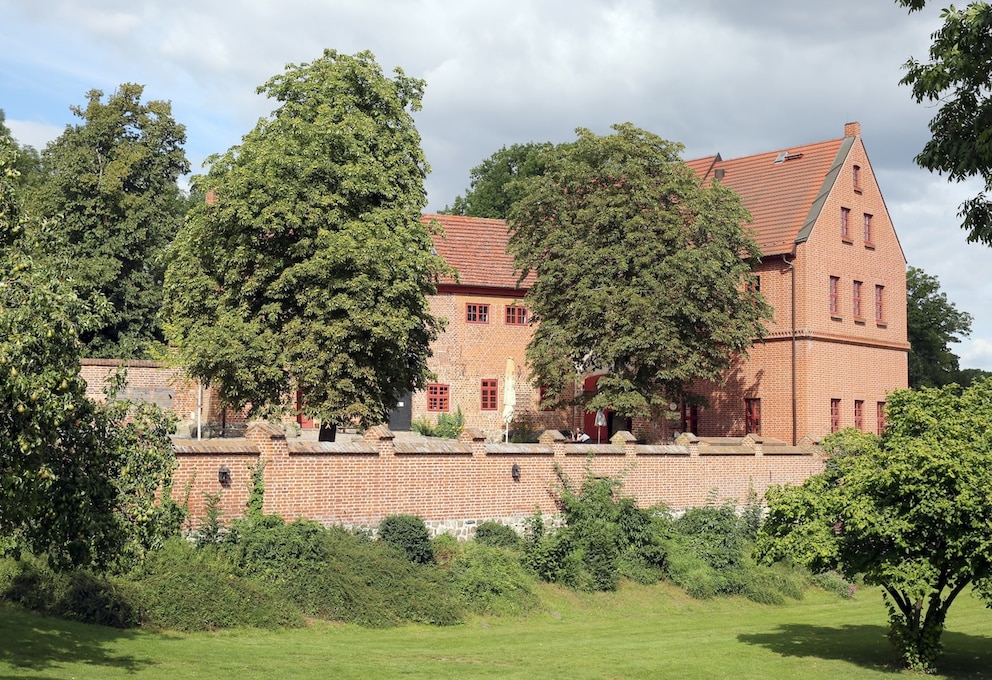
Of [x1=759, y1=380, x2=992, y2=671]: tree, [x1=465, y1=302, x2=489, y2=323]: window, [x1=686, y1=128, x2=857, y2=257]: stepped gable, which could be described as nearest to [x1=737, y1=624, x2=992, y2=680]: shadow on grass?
[x1=759, y1=380, x2=992, y2=671]: tree

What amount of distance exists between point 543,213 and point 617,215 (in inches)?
123

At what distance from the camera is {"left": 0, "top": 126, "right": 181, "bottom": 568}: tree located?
37.0ft

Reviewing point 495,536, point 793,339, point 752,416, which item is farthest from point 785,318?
point 495,536

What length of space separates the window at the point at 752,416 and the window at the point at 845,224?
6983 mm

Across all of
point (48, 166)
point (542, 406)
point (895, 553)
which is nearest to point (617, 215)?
point (542, 406)

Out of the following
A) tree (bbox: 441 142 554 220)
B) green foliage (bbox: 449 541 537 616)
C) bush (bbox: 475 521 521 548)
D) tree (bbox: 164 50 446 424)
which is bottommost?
green foliage (bbox: 449 541 537 616)

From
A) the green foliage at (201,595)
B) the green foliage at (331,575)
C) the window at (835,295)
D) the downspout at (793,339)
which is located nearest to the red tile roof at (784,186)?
the downspout at (793,339)

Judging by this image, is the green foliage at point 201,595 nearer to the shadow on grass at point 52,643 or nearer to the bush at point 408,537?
the shadow on grass at point 52,643

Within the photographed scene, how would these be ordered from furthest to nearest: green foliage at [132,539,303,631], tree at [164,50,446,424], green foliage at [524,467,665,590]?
tree at [164,50,446,424]
green foliage at [524,467,665,590]
green foliage at [132,539,303,631]

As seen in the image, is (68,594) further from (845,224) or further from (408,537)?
(845,224)

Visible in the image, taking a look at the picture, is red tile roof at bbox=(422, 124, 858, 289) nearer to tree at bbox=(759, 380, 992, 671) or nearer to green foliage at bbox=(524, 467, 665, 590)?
green foliage at bbox=(524, 467, 665, 590)

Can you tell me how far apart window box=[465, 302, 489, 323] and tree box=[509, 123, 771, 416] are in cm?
784

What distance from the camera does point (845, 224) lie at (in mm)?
41750

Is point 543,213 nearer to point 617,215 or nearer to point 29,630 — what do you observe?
point 617,215
